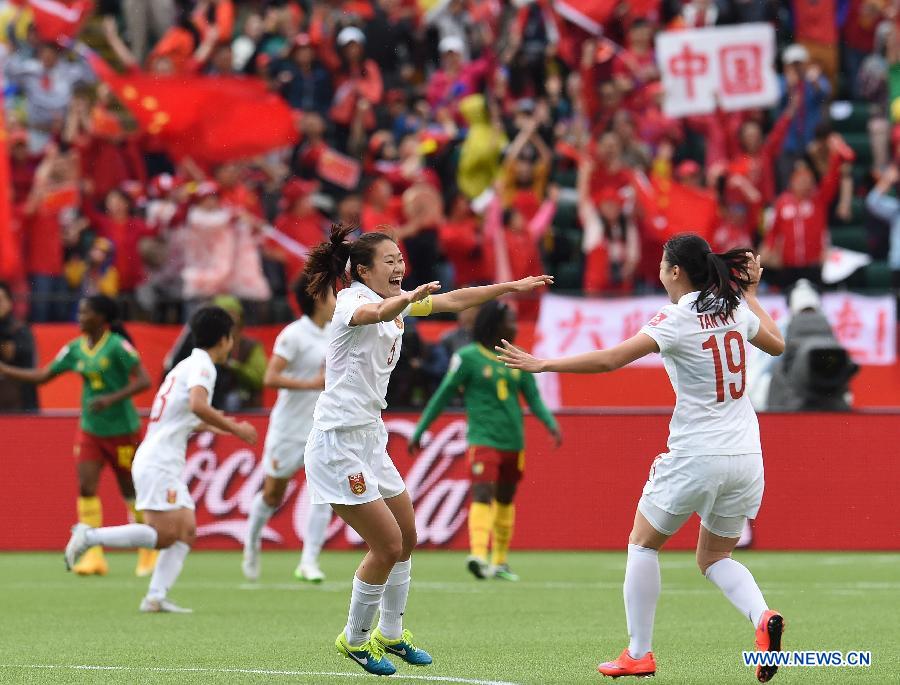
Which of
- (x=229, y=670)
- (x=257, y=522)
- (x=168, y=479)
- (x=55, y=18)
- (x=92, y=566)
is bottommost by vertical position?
(x=92, y=566)

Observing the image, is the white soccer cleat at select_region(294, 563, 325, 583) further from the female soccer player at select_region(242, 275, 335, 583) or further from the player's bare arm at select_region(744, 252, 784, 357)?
the player's bare arm at select_region(744, 252, 784, 357)

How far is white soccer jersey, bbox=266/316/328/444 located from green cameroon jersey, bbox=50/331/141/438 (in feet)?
4.30

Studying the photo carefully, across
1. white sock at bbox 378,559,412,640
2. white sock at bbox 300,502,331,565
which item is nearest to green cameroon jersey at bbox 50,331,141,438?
white sock at bbox 300,502,331,565

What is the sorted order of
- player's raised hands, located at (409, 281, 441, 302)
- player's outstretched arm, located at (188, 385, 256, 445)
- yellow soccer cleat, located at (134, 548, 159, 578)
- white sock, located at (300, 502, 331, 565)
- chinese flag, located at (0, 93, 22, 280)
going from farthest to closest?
chinese flag, located at (0, 93, 22, 280), yellow soccer cleat, located at (134, 548, 159, 578), white sock, located at (300, 502, 331, 565), player's outstretched arm, located at (188, 385, 256, 445), player's raised hands, located at (409, 281, 441, 302)

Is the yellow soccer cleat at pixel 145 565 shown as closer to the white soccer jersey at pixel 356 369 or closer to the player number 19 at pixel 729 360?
the white soccer jersey at pixel 356 369

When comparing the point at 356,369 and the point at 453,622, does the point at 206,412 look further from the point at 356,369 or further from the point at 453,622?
the point at 356,369

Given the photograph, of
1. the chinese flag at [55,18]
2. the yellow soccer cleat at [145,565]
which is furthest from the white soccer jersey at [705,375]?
the chinese flag at [55,18]

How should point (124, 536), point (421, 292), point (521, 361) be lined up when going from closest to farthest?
point (521, 361), point (421, 292), point (124, 536)

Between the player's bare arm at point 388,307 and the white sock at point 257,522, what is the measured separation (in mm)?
6172

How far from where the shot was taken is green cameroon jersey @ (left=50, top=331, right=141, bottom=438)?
1419 cm

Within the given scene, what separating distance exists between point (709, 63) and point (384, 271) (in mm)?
13277

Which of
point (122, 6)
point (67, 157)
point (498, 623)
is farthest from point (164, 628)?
point (122, 6)

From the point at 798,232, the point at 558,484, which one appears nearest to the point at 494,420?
the point at 558,484

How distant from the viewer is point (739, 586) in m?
7.78
